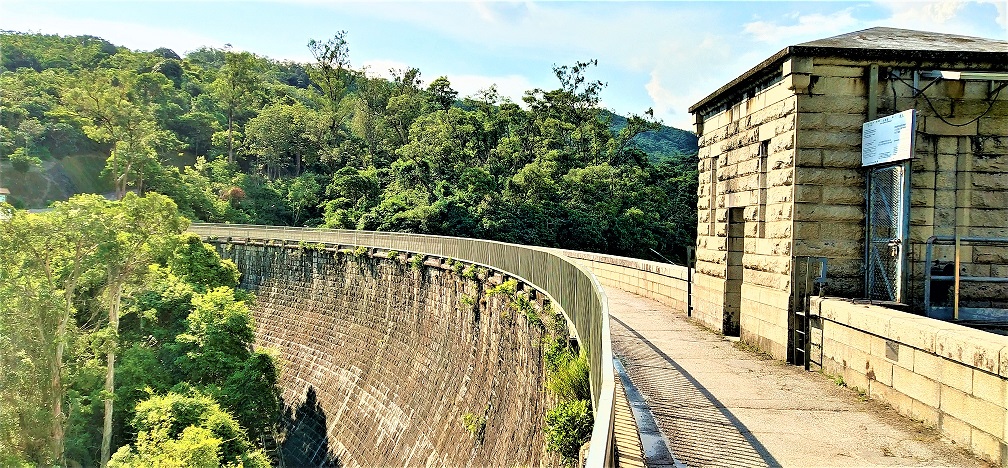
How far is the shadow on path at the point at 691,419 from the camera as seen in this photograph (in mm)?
5562

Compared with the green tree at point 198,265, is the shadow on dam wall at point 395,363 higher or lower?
lower

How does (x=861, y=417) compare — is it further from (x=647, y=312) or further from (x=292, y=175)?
(x=292, y=175)

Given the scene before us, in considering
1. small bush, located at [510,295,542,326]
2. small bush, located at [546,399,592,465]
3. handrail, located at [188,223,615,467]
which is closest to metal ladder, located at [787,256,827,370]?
handrail, located at [188,223,615,467]

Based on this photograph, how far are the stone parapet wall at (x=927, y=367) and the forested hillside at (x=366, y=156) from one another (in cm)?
3334

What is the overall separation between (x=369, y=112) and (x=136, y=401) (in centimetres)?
4652

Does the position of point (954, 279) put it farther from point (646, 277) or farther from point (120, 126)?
point (120, 126)

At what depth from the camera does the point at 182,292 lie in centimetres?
2623

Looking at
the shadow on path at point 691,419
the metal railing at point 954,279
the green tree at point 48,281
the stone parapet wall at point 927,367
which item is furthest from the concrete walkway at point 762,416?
the green tree at point 48,281

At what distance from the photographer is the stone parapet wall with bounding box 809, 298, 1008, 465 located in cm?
541

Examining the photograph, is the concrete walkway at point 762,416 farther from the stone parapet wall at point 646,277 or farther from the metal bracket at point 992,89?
the stone parapet wall at point 646,277

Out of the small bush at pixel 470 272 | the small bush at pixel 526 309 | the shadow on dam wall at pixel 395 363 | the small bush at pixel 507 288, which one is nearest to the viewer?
the small bush at pixel 526 309

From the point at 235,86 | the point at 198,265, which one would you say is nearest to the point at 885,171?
the point at 198,265

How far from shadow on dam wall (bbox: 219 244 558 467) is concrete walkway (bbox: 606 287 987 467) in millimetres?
2016

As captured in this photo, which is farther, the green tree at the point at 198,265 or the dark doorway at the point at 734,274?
the green tree at the point at 198,265
